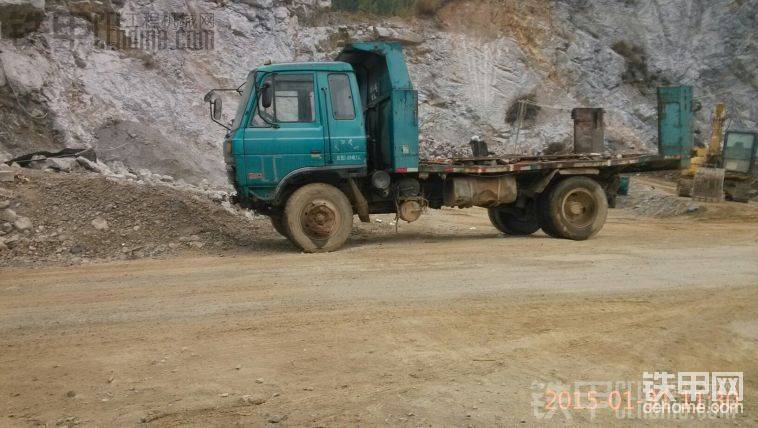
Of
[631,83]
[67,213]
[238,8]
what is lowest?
[67,213]

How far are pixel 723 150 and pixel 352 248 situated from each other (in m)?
15.1

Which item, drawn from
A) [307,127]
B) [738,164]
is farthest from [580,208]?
[738,164]

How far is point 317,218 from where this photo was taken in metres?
11.1

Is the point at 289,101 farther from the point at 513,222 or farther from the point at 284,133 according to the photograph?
the point at 513,222

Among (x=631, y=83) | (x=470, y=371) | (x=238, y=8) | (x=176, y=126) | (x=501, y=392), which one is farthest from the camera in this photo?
(x=631, y=83)

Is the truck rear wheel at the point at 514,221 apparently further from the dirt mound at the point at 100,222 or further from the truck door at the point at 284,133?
the dirt mound at the point at 100,222

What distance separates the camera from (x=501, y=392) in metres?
5.06

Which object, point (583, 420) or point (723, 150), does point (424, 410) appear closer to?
point (583, 420)

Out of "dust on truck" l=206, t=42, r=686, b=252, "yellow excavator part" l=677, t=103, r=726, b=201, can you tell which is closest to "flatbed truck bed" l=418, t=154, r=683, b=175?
"dust on truck" l=206, t=42, r=686, b=252

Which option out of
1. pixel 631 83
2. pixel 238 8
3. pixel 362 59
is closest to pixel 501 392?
pixel 362 59

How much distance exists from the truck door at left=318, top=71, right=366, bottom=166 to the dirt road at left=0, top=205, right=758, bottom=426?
175 cm

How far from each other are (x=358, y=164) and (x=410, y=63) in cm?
2003

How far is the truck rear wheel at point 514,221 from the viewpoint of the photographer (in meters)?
13.4

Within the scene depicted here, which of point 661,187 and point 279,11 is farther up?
point 279,11
